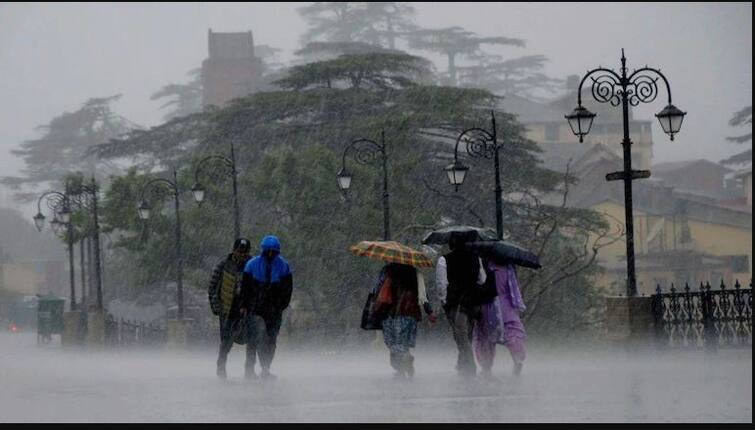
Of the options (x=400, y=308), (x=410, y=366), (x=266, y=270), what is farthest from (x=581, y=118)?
(x=266, y=270)

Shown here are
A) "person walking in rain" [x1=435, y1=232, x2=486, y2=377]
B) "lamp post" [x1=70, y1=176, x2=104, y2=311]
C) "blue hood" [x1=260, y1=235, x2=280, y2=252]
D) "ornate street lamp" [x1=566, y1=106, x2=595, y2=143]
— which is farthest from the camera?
"lamp post" [x1=70, y1=176, x2=104, y2=311]

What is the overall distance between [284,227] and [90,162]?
46571 millimetres

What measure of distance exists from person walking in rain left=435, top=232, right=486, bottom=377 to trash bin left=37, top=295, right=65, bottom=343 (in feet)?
92.2

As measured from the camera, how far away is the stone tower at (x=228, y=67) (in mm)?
100250

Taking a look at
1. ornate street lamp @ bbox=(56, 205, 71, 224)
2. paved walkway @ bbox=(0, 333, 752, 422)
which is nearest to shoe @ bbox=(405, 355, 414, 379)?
paved walkway @ bbox=(0, 333, 752, 422)

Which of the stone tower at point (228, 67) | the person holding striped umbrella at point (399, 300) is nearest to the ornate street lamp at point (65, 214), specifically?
the person holding striped umbrella at point (399, 300)

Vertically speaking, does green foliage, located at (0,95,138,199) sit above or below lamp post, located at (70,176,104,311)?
above

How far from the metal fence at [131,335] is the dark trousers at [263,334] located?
679 inches

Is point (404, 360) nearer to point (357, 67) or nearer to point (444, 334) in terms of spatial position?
point (444, 334)

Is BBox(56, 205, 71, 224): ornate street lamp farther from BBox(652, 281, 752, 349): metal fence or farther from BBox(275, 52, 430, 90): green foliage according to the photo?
BBox(652, 281, 752, 349): metal fence

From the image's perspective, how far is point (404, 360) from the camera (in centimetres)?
1800

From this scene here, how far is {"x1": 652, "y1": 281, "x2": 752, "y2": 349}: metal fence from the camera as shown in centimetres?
2209

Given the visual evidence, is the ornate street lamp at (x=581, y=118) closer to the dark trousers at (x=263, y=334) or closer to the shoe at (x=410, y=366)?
the shoe at (x=410, y=366)

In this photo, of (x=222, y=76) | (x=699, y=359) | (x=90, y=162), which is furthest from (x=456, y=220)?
(x=222, y=76)
